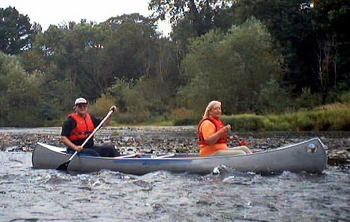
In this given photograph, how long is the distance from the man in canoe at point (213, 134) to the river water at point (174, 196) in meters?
0.61

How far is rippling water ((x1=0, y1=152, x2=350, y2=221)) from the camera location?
22.0 feet

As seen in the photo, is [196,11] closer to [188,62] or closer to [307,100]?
[188,62]

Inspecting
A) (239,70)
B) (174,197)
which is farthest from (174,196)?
(239,70)

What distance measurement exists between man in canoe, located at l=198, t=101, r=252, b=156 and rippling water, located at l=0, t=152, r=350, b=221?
25.8 inches

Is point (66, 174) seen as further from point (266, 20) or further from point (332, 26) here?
point (266, 20)

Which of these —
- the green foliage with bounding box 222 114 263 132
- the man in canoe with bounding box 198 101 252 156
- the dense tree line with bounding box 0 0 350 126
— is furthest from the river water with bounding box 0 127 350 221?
the dense tree line with bounding box 0 0 350 126

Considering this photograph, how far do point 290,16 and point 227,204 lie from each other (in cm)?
3371

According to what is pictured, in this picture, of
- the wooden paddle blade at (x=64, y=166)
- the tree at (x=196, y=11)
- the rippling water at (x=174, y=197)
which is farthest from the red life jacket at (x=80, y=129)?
the tree at (x=196, y=11)

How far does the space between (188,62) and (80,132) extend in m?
27.0

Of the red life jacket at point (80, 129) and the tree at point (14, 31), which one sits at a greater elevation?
the tree at point (14, 31)

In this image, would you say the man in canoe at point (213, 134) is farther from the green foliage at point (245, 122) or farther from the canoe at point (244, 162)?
the green foliage at point (245, 122)

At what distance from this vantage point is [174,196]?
8.15 meters

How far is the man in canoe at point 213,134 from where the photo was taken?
10344 millimetres

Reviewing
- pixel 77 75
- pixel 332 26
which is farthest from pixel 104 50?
pixel 332 26
